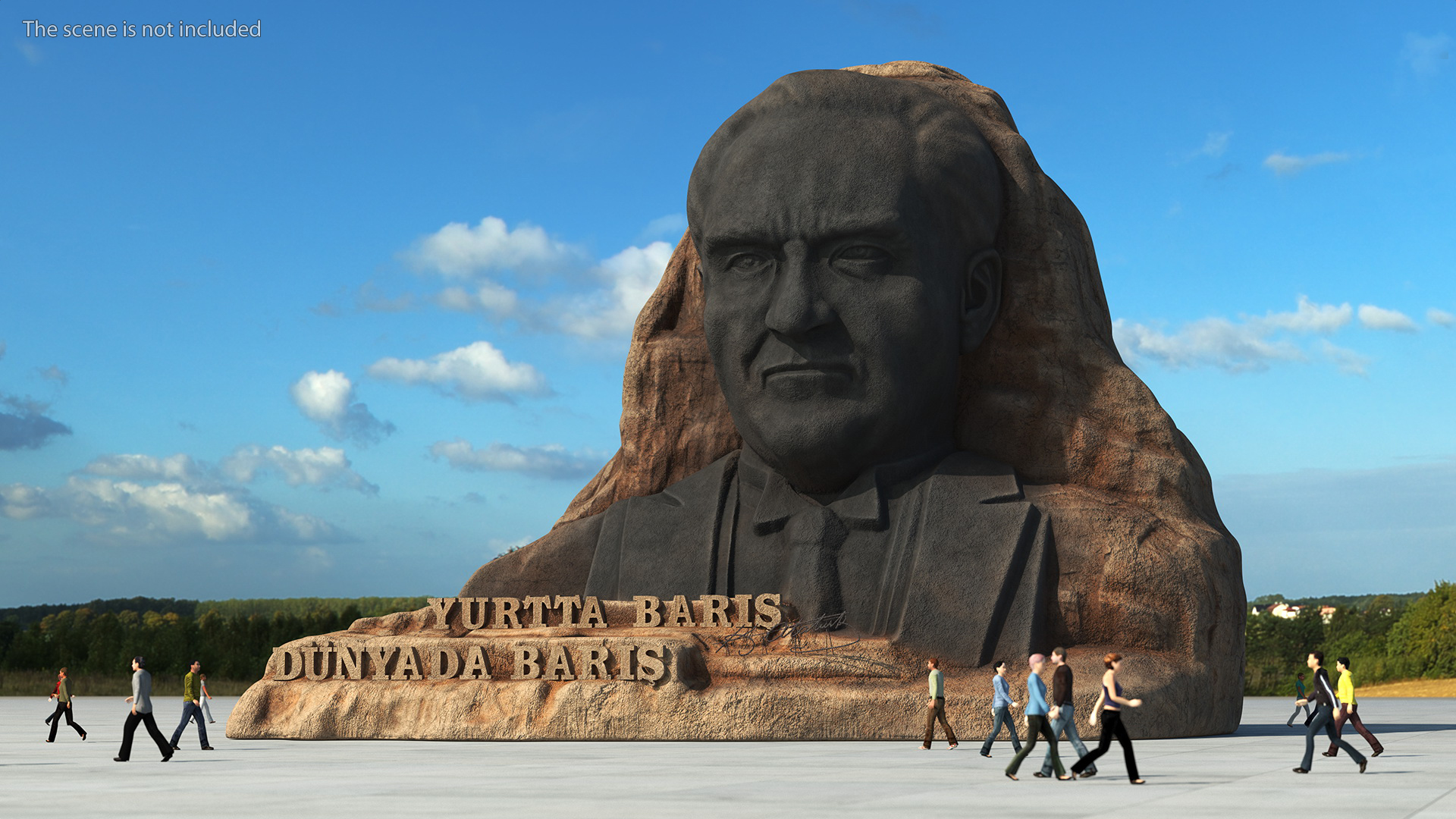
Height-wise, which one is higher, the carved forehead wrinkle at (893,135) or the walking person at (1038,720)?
the carved forehead wrinkle at (893,135)

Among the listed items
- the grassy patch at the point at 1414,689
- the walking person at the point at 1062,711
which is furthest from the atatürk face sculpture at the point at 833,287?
the grassy patch at the point at 1414,689

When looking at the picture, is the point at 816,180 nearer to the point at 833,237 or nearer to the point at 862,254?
the point at 833,237

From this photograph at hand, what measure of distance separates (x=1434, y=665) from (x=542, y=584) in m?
37.2

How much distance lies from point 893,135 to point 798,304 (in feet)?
8.80

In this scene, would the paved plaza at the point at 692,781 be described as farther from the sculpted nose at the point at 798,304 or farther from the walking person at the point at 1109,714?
the sculpted nose at the point at 798,304

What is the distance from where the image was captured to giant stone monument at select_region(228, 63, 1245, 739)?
17000 millimetres

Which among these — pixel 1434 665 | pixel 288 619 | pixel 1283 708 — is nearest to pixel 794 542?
pixel 1283 708

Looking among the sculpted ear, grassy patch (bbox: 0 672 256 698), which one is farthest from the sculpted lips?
grassy patch (bbox: 0 672 256 698)

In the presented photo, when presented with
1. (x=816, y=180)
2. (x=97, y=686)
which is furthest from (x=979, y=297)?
(x=97, y=686)

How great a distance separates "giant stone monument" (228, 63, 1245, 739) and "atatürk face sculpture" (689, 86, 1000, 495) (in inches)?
1.5

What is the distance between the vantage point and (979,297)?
19.7 meters

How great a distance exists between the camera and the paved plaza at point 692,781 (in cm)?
884

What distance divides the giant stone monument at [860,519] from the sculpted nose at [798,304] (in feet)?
0.16

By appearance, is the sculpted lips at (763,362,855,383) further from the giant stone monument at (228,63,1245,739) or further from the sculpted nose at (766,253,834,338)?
the sculpted nose at (766,253,834,338)
